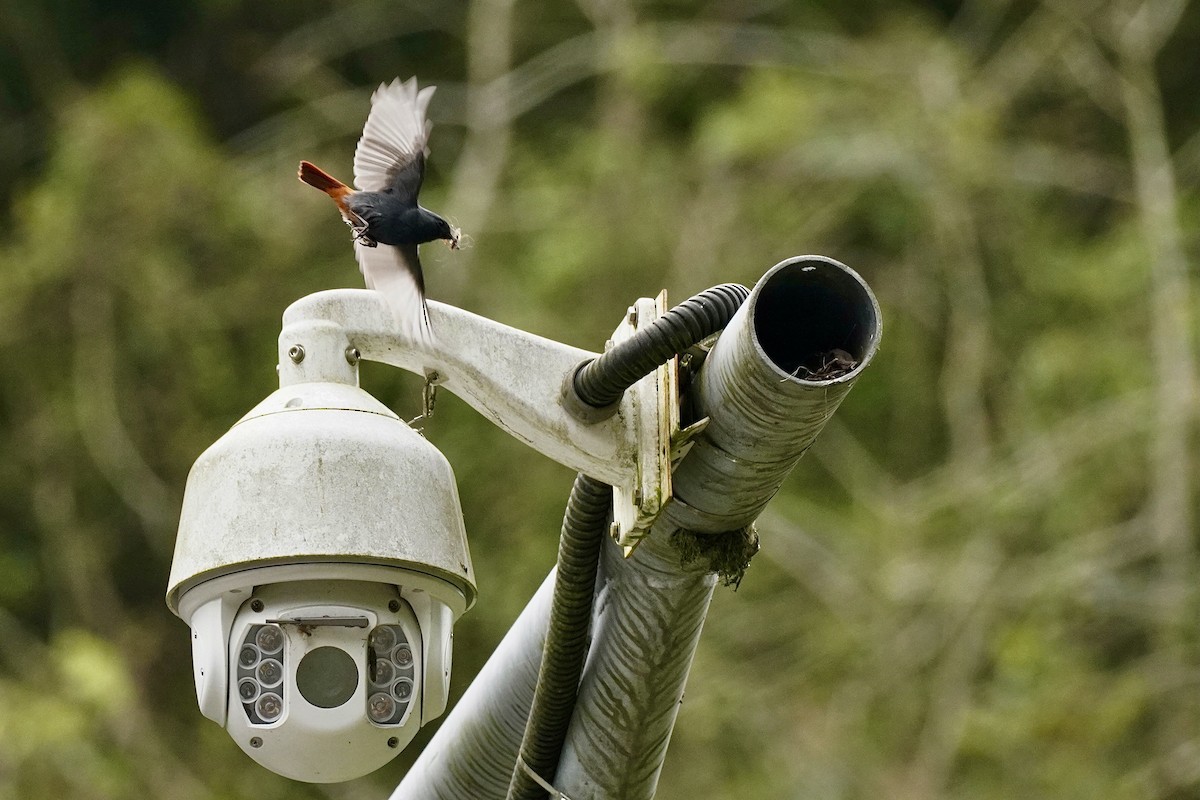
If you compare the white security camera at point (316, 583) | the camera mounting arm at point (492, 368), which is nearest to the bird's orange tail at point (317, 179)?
the camera mounting arm at point (492, 368)

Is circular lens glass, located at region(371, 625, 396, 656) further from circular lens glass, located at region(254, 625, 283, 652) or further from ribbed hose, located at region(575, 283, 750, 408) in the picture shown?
ribbed hose, located at region(575, 283, 750, 408)

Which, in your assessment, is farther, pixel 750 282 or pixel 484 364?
pixel 750 282

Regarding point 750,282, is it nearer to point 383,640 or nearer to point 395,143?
point 395,143

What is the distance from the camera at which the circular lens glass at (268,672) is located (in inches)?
63.6

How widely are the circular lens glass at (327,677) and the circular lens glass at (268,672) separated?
0.9 inches

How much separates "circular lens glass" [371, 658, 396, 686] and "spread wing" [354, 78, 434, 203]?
500mm

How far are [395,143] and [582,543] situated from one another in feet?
1.60

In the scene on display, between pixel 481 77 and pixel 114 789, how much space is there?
3925 millimetres

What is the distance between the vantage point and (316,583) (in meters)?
1.60

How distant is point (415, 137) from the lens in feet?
6.25

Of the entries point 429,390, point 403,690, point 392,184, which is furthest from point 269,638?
point 392,184

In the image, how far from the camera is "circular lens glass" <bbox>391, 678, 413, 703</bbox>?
5.36ft

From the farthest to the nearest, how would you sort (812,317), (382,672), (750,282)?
(750,282)
(382,672)
(812,317)

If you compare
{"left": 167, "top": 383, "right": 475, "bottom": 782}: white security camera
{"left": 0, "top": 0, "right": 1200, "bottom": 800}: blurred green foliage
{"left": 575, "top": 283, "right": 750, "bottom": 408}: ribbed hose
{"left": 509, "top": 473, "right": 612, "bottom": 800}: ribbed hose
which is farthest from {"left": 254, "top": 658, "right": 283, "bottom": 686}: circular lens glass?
{"left": 0, "top": 0, "right": 1200, "bottom": 800}: blurred green foliage
